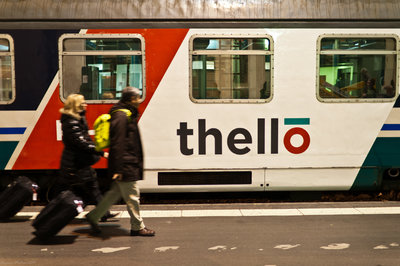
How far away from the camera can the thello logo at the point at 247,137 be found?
21.9ft

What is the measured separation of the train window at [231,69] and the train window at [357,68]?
837mm

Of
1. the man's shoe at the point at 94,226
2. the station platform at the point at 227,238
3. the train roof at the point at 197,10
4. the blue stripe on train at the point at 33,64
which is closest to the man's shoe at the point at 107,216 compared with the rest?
the station platform at the point at 227,238

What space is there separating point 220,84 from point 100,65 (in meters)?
1.76

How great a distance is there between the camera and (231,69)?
6.66m

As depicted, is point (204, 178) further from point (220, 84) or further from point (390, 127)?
point (390, 127)

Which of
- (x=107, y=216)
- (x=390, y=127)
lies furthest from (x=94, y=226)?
(x=390, y=127)

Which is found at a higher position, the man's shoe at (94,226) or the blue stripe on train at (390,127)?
the blue stripe on train at (390,127)

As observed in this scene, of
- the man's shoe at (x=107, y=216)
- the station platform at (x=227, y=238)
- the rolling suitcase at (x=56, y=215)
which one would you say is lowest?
the station platform at (x=227, y=238)

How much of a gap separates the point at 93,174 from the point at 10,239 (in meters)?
1.20

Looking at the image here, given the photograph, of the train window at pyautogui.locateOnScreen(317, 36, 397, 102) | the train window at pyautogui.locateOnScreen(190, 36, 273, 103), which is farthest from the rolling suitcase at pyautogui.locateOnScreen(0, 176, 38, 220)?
the train window at pyautogui.locateOnScreen(317, 36, 397, 102)

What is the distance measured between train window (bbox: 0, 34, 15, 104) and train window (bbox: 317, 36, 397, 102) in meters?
4.48

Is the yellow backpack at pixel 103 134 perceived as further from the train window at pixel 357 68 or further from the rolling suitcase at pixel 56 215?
the train window at pixel 357 68

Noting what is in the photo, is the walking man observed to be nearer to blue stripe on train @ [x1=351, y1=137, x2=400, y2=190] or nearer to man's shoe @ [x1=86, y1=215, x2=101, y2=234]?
man's shoe @ [x1=86, y1=215, x2=101, y2=234]

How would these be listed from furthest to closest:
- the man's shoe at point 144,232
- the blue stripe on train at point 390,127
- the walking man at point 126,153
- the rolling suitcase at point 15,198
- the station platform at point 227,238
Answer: the blue stripe on train at point 390,127 → the rolling suitcase at point 15,198 → the man's shoe at point 144,232 → the walking man at point 126,153 → the station platform at point 227,238
